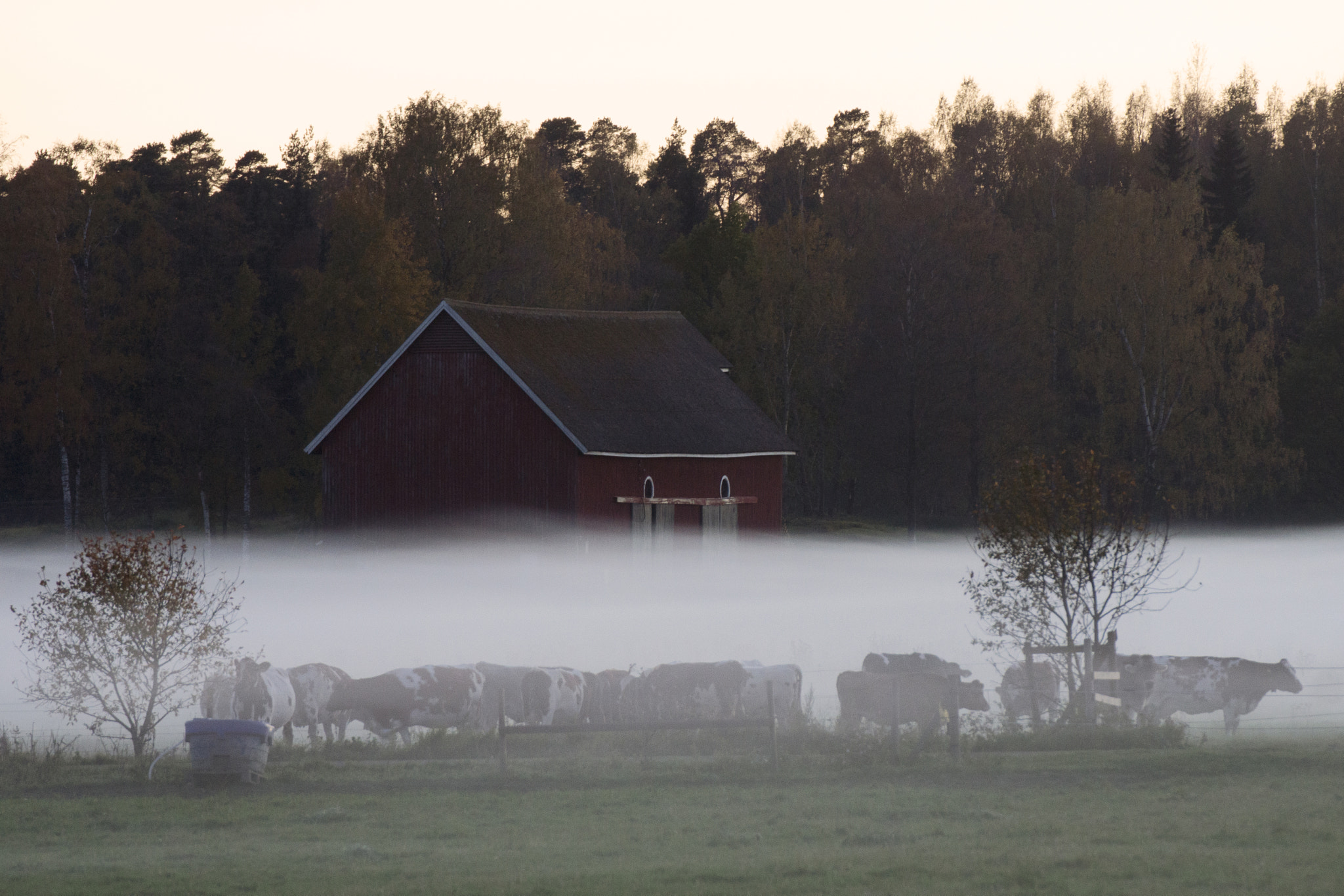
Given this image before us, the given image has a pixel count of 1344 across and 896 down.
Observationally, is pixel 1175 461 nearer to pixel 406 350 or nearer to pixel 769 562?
pixel 769 562

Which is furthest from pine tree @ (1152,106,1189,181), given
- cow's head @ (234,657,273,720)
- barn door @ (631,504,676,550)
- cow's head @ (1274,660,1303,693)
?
cow's head @ (234,657,273,720)

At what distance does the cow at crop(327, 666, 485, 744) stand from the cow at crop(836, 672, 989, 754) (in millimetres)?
6595

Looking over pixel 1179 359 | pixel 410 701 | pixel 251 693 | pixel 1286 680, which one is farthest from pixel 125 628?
pixel 1179 359

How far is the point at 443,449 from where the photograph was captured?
4184 cm

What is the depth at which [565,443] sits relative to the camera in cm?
4028

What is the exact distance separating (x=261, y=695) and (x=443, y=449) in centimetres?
1788

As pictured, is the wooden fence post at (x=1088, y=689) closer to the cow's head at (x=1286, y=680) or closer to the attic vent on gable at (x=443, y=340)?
the cow's head at (x=1286, y=680)

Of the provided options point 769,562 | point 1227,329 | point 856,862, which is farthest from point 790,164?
point 856,862

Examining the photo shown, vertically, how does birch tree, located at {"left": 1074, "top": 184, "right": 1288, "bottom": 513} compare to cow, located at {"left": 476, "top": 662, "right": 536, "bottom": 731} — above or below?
above

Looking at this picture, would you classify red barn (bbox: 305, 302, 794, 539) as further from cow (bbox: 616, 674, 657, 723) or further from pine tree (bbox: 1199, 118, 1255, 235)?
pine tree (bbox: 1199, 118, 1255, 235)

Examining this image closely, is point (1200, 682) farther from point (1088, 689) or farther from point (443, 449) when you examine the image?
point (443, 449)

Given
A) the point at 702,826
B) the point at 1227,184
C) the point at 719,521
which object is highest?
the point at 1227,184

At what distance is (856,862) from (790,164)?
87.9 meters

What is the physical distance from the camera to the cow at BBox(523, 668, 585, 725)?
2581cm
